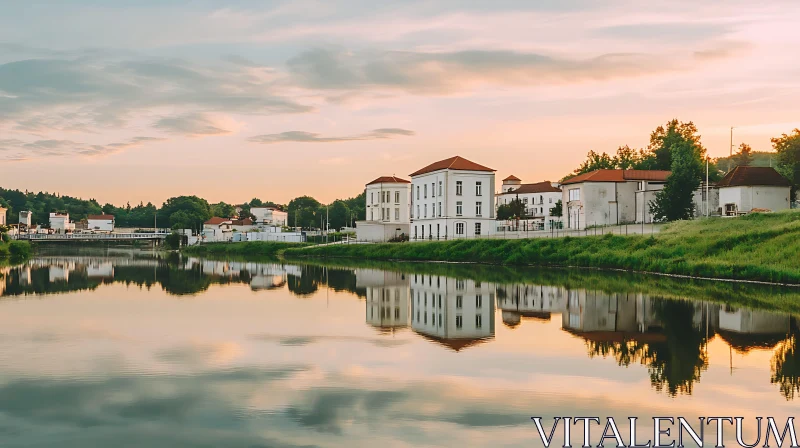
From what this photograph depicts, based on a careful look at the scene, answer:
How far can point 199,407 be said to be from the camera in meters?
8.94

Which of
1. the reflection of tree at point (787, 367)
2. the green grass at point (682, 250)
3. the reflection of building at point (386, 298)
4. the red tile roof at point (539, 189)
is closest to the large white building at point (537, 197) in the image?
the red tile roof at point (539, 189)

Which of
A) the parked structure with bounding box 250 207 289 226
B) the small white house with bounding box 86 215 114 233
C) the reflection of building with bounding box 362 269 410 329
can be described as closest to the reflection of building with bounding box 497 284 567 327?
the reflection of building with bounding box 362 269 410 329

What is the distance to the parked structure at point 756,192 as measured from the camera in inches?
1842

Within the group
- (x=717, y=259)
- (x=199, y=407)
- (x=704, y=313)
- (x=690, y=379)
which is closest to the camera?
(x=199, y=407)

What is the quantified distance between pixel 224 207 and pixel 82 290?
149m

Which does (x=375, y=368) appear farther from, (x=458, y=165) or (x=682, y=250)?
(x=458, y=165)

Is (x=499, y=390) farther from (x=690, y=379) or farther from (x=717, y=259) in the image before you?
(x=717, y=259)

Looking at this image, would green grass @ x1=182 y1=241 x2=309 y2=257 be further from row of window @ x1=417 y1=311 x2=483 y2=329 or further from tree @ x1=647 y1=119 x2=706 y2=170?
row of window @ x1=417 y1=311 x2=483 y2=329

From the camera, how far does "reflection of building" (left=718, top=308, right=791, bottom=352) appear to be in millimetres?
14023

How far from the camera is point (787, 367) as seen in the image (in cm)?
1166

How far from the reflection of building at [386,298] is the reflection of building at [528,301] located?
9.07 ft

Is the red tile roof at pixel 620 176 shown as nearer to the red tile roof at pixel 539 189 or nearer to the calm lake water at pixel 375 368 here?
the calm lake water at pixel 375 368

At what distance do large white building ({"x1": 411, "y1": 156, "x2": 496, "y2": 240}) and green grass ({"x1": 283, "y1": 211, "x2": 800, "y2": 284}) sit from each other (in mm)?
7925

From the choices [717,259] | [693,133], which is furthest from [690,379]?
[693,133]
